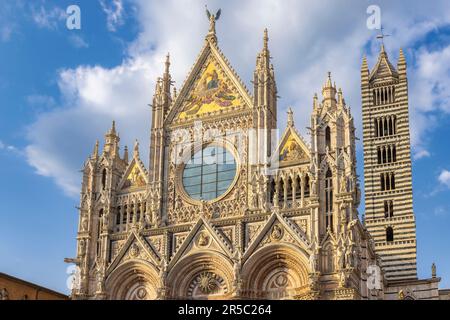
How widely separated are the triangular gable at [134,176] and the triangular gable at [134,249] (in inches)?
122

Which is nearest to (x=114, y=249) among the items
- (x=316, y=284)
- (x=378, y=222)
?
(x=316, y=284)

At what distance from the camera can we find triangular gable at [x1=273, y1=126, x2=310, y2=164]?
120ft

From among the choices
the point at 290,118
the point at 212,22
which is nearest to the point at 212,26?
the point at 212,22

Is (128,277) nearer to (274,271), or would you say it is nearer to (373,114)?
(274,271)

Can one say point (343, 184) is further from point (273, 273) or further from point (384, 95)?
point (384, 95)

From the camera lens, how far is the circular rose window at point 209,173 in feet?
126

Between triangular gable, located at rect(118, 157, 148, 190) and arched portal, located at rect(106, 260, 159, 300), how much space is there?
15.3ft

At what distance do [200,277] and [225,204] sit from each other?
3.88 metres

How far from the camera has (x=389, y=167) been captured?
5050 cm

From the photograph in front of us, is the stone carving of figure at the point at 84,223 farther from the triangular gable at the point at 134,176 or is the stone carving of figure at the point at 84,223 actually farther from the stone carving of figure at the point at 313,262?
the stone carving of figure at the point at 313,262

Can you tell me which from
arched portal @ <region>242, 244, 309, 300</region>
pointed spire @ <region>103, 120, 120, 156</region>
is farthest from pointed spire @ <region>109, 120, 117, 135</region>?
arched portal @ <region>242, 244, 309, 300</region>

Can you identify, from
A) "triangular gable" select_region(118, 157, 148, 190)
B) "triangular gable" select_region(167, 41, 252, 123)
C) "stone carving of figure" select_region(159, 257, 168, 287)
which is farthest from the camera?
"triangular gable" select_region(118, 157, 148, 190)

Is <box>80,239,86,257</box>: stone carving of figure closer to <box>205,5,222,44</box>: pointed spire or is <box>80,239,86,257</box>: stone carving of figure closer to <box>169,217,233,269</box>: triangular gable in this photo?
<box>169,217,233,269</box>: triangular gable

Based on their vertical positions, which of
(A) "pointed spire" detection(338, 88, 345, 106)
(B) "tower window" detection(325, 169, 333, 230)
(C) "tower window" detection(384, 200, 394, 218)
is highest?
(A) "pointed spire" detection(338, 88, 345, 106)
